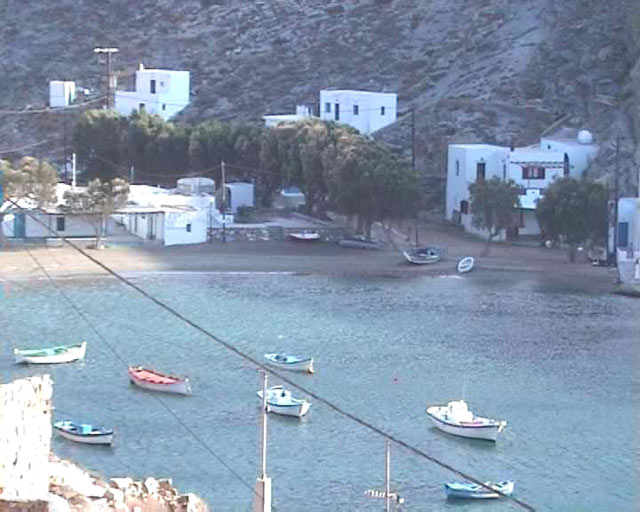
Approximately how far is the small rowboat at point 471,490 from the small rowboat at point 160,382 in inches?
167

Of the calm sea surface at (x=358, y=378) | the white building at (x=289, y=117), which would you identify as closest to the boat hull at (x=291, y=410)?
the calm sea surface at (x=358, y=378)

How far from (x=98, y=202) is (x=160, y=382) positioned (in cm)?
1007

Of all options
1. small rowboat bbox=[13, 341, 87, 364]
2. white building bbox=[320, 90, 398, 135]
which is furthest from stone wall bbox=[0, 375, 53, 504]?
white building bbox=[320, 90, 398, 135]

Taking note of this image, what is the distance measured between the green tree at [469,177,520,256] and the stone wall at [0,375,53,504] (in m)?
20.3

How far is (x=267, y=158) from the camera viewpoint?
108 feet

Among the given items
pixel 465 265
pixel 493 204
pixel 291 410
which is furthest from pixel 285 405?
pixel 493 204

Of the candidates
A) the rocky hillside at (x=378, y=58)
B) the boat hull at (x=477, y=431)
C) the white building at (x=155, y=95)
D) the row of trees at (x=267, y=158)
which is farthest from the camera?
the white building at (x=155, y=95)

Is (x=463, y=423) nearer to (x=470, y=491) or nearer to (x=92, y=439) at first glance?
(x=470, y=491)

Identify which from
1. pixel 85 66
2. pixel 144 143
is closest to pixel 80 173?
pixel 144 143

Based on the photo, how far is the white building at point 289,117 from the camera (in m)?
34.9

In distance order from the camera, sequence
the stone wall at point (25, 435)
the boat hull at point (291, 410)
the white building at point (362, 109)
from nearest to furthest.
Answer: the stone wall at point (25, 435) → the boat hull at point (291, 410) → the white building at point (362, 109)

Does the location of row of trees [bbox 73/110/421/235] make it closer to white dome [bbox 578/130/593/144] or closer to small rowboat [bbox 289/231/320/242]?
small rowboat [bbox 289/231/320/242]

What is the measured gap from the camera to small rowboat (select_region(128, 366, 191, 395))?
19.4 meters

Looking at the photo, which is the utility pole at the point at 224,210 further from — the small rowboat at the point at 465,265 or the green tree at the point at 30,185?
the small rowboat at the point at 465,265
